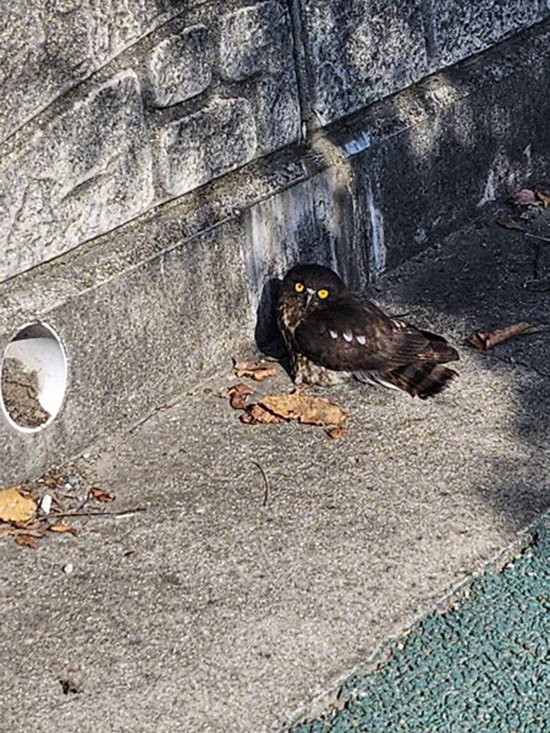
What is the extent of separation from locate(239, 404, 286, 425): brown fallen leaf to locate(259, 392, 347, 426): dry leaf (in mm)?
15

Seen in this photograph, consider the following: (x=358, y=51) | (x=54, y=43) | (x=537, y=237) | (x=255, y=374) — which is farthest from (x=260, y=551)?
(x=537, y=237)

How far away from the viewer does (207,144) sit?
480 centimetres

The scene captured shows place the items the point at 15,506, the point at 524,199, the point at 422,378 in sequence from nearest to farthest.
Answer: the point at 15,506
the point at 422,378
the point at 524,199

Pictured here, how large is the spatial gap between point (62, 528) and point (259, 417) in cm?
83

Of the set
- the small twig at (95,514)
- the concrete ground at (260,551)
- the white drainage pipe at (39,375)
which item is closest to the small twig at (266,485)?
the concrete ground at (260,551)

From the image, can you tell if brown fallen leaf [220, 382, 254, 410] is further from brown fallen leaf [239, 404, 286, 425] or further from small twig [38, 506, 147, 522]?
small twig [38, 506, 147, 522]

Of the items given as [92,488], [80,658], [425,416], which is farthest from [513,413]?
[80,658]

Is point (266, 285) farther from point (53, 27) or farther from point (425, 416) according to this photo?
point (53, 27)

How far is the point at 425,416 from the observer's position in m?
4.75

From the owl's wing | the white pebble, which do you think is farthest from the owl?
the white pebble

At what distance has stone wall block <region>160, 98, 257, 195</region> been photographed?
4.69 meters

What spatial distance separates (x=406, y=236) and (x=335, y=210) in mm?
493

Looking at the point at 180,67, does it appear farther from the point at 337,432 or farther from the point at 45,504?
the point at 45,504

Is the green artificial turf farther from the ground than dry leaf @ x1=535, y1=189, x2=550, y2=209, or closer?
farther from the ground
